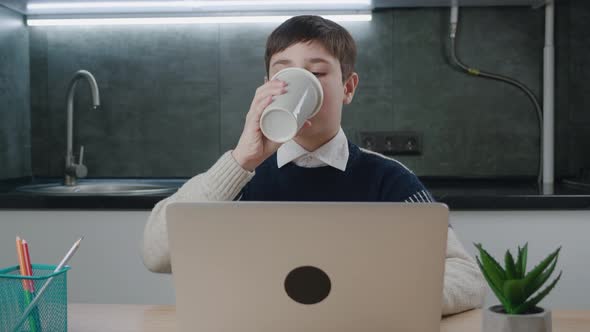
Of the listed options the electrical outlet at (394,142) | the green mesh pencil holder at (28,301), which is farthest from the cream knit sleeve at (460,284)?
the electrical outlet at (394,142)

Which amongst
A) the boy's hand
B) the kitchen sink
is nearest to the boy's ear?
the boy's hand

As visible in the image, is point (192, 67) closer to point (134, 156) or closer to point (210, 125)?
point (210, 125)

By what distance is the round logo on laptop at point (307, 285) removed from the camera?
0.78 m

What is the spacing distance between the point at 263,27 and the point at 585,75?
110cm

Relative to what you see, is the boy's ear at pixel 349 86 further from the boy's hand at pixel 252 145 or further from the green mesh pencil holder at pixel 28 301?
the green mesh pencil holder at pixel 28 301

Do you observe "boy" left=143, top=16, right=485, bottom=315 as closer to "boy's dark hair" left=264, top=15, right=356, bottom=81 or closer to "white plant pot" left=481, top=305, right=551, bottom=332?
"boy's dark hair" left=264, top=15, right=356, bottom=81

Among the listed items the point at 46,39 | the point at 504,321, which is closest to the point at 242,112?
the point at 46,39

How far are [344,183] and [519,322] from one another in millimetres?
728

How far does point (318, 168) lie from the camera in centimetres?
147

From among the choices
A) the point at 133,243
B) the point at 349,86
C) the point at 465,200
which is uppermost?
the point at 349,86

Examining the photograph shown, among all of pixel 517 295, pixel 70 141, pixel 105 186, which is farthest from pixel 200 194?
pixel 70 141

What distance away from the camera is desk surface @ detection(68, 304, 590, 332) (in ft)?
3.47

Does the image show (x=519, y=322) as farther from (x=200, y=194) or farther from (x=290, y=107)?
(x=200, y=194)

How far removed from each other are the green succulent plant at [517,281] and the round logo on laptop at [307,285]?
17 cm
